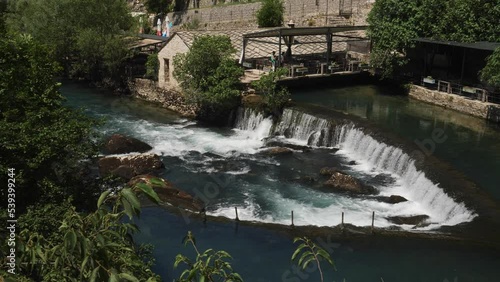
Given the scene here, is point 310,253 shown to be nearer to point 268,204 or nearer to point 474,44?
point 268,204

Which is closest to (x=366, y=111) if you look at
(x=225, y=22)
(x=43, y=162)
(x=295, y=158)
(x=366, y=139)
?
(x=366, y=139)

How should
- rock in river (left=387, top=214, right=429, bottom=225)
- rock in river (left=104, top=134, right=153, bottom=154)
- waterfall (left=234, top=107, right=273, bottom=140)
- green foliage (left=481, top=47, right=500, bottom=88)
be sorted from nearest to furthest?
rock in river (left=387, top=214, right=429, bottom=225) → green foliage (left=481, top=47, right=500, bottom=88) → rock in river (left=104, top=134, right=153, bottom=154) → waterfall (left=234, top=107, right=273, bottom=140)

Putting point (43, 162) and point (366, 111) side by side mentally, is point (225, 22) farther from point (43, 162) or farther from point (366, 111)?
point (43, 162)

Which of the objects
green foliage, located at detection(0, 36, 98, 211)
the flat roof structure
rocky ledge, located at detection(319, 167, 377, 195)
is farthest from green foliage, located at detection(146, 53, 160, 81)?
green foliage, located at detection(0, 36, 98, 211)

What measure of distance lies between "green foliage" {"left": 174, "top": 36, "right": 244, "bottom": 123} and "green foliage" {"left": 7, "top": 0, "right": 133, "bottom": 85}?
1020 centimetres

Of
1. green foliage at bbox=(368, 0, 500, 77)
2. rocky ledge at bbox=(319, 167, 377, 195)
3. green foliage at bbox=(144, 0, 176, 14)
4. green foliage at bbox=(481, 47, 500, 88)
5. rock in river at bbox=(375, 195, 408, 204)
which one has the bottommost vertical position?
rock in river at bbox=(375, 195, 408, 204)

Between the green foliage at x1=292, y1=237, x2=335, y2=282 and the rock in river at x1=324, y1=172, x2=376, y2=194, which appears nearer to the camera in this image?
the green foliage at x1=292, y1=237, x2=335, y2=282

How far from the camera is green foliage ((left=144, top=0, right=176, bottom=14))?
6956 cm

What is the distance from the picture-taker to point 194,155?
2798cm

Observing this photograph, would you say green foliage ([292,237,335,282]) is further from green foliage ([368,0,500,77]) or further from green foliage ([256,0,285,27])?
green foliage ([256,0,285,27])

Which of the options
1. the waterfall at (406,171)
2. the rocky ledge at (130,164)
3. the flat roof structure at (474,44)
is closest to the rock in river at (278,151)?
the waterfall at (406,171)

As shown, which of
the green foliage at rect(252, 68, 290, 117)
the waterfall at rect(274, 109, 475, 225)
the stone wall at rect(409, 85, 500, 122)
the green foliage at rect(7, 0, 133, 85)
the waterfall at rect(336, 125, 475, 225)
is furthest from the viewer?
the green foliage at rect(7, 0, 133, 85)

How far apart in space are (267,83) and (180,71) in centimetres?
598

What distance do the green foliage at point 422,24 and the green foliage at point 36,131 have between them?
24.8m
